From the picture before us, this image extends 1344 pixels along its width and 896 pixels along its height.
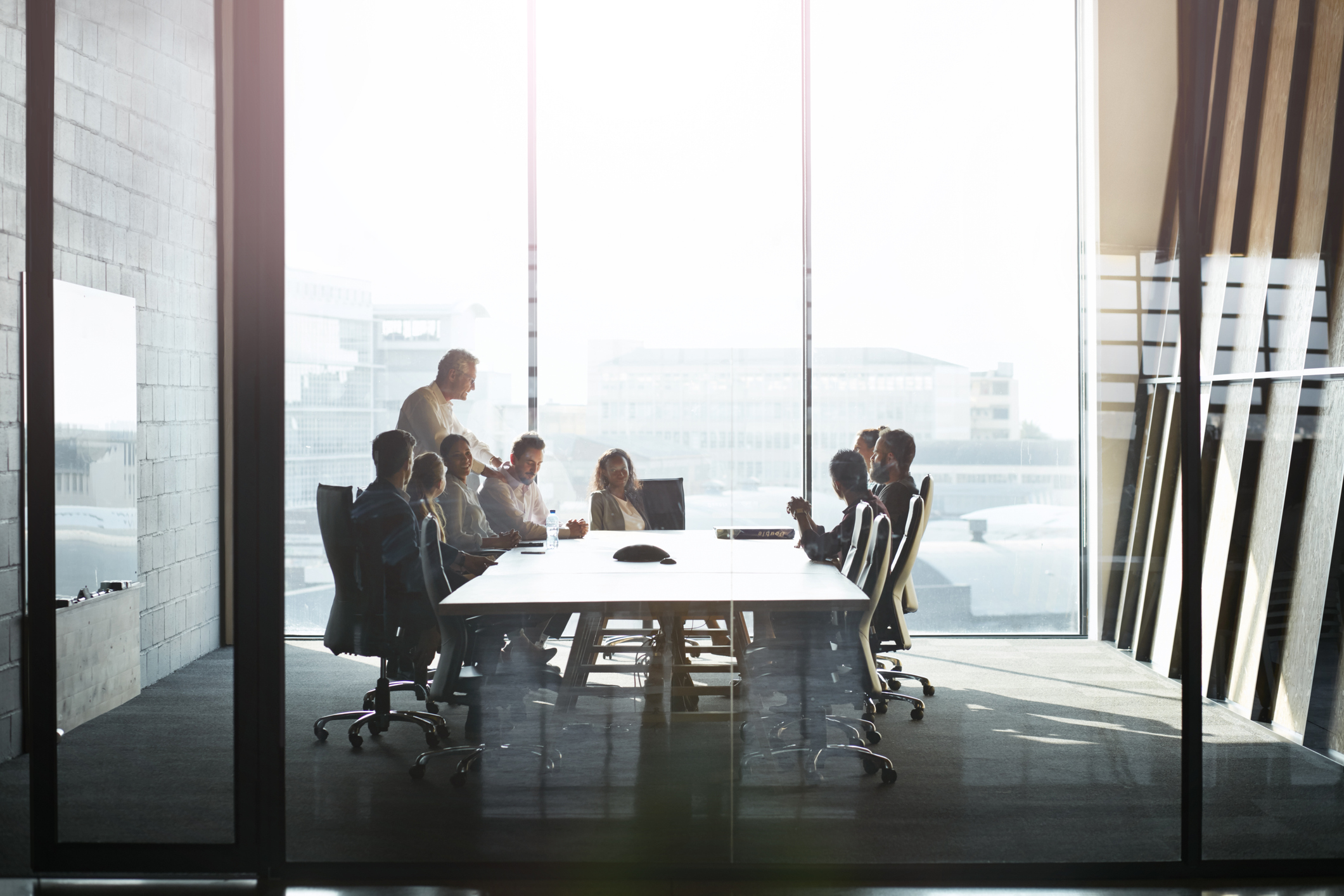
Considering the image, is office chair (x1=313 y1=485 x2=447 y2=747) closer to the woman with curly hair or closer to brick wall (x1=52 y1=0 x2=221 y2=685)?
brick wall (x1=52 y1=0 x2=221 y2=685)

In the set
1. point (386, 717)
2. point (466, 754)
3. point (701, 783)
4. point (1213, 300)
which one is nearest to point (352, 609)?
point (386, 717)

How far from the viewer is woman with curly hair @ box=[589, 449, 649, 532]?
3.09 m

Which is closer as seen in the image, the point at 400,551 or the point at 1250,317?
the point at 400,551

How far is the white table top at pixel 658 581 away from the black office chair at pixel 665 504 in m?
0.03

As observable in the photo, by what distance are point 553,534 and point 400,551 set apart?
518 millimetres

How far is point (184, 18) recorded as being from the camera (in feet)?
10.8

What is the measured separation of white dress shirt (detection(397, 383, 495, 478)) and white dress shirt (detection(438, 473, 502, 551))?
0.08m

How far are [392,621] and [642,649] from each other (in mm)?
826

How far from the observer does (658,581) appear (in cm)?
311

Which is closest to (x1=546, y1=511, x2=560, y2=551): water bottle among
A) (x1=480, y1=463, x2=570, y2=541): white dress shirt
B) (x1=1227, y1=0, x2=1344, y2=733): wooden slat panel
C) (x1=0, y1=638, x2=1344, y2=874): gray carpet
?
(x1=480, y1=463, x2=570, y2=541): white dress shirt

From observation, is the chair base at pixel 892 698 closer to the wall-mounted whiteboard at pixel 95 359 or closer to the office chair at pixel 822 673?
the office chair at pixel 822 673

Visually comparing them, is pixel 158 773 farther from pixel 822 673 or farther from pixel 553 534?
pixel 822 673

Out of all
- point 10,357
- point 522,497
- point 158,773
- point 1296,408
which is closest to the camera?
point 522,497

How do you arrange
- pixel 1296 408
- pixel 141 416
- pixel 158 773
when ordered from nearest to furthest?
pixel 158 773 < pixel 141 416 < pixel 1296 408
